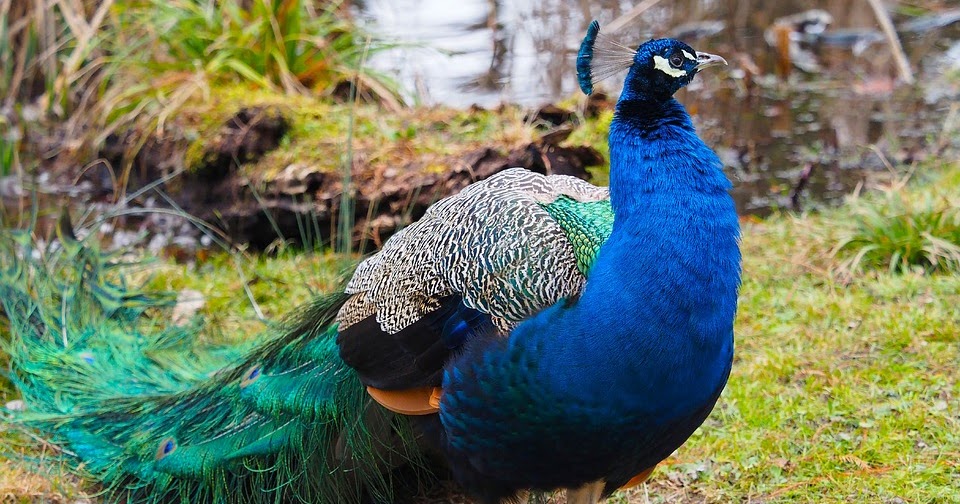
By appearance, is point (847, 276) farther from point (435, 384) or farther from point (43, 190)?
point (43, 190)

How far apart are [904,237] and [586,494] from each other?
2.56m

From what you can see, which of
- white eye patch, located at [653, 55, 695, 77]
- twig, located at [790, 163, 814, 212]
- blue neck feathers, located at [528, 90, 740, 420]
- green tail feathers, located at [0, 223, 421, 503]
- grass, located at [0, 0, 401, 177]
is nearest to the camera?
blue neck feathers, located at [528, 90, 740, 420]

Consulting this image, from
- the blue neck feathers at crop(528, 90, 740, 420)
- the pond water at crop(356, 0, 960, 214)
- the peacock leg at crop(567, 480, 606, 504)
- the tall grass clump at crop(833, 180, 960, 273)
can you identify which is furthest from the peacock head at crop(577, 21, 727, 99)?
the pond water at crop(356, 0, 960, 214)

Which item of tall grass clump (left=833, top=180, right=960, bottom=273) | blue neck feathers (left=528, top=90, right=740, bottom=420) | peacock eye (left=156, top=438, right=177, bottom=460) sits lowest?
peacock eye (left=156, top=438, right=177, bottom=460)

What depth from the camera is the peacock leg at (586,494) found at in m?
2.87

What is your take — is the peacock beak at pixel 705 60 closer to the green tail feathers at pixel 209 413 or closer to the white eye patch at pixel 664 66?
the white eye patch at pixel 664 66

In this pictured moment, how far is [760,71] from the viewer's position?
854 centimetres

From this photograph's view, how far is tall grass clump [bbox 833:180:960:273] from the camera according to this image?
4695mm

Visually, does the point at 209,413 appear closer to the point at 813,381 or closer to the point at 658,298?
the point at 658,298

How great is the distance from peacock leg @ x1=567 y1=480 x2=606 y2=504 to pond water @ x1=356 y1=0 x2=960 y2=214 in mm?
3502

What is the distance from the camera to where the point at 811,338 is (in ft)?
13.8

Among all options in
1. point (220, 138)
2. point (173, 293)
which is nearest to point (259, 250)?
point (220, 138)

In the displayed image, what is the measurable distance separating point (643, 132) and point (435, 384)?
0.82 meters

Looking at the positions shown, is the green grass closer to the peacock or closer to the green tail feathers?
the green tail feathers
